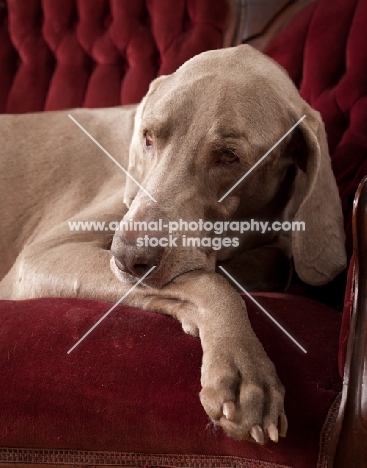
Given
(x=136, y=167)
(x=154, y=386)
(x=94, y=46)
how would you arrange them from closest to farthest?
(x=154, y=386)
(x=136, y=167)
(x=94, y=46)

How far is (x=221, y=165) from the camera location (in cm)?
158

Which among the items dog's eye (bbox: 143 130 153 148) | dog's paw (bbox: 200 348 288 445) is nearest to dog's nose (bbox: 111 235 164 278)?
dog's paw (bbox: 200 348 288 445)

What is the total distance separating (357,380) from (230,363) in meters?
0.24

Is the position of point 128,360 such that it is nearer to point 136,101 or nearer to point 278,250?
point 278,250

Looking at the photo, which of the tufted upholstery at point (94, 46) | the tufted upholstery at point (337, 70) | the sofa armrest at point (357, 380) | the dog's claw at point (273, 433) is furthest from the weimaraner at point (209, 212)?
the tufted upholstery at point (94, 46)

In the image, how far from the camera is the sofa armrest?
112 cm

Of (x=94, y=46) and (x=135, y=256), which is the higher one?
(x=135, y=256)

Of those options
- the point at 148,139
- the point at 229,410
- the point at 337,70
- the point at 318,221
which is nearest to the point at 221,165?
the point at 148,139

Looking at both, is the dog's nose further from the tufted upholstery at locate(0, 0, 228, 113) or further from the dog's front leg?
the tufted upholstery at locate(0, 0, 228, 113)

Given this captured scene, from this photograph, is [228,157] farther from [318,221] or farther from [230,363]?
[230,363]

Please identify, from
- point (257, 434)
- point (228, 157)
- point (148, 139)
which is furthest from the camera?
point (148, 139)

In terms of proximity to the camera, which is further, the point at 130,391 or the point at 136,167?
the point at 136,167

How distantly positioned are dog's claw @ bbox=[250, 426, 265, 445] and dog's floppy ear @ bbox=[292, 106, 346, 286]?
736 mm

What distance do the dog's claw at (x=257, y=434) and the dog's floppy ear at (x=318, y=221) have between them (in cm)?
74
